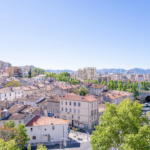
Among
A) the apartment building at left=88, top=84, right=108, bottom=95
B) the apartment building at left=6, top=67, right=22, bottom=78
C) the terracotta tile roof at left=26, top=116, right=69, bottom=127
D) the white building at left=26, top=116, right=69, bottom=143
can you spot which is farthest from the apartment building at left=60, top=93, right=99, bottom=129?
the apartment building at left=6, top=67, right=22, bottom=78

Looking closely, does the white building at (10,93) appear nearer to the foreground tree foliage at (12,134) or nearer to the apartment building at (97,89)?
the apartment building at (97,89)

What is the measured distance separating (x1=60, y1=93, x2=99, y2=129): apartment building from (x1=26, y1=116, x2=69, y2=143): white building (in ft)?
33.9

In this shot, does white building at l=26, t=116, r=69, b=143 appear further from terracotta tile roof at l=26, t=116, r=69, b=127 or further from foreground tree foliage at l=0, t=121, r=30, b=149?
foreground tree foliage at l=0, t=121, r=30, b=149

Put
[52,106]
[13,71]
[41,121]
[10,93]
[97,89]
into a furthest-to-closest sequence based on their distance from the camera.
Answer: [13,71], [97,89], [10,93], [52,106], [41,121]

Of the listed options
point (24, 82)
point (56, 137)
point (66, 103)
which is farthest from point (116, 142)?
point (24, 82)

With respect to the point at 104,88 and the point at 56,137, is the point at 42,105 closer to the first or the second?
the point at 56,137

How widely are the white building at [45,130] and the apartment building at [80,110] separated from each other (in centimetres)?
1033

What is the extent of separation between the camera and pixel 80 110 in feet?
162

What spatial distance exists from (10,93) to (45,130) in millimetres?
41657

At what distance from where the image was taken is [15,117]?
127ft

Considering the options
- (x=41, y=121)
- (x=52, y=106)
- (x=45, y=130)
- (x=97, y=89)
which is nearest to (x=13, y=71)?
(x=97, y=89)

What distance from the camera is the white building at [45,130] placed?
3719cm

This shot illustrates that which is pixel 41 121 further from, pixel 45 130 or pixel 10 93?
pixel 10 93

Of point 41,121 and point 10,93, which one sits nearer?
point 41,121
